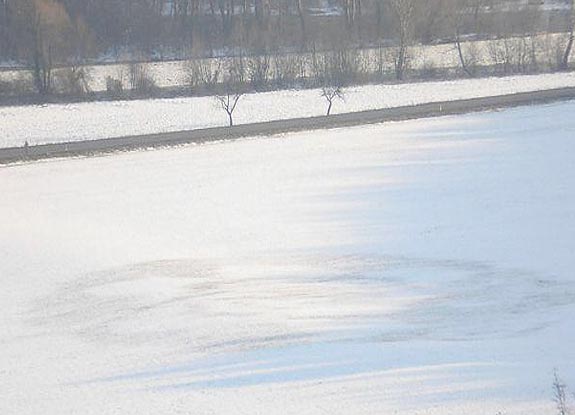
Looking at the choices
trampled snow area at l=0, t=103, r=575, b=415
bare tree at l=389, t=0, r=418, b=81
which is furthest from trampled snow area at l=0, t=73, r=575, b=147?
trampled snow area at l=0, t=103, r=575, b=415

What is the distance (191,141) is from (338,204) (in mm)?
13873

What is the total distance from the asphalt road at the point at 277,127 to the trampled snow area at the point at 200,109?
233 cm

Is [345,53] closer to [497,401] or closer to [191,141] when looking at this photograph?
[191,141]

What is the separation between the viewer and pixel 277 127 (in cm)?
4228

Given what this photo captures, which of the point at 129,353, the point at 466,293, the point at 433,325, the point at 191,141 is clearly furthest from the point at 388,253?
the point at 191,141

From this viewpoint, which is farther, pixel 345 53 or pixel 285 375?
pixel 345 53

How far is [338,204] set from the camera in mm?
26797

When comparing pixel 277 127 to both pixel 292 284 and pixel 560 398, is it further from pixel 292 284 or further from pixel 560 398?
pixel 560 398

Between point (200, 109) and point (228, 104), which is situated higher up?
point (228, 104)

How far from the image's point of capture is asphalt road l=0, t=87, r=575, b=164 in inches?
1485

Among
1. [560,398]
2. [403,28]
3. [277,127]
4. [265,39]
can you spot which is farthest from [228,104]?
[560,398]

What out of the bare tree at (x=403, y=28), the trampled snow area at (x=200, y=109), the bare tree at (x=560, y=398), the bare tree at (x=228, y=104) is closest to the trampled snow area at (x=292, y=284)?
the bare tree at (x=560, y=398)

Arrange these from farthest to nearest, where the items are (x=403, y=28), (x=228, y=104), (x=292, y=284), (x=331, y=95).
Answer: (x=403, y=28) < (x=331, y=95) < (x=228, y=104) < (x=292, y=284)

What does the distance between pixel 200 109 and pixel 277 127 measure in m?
8.30
